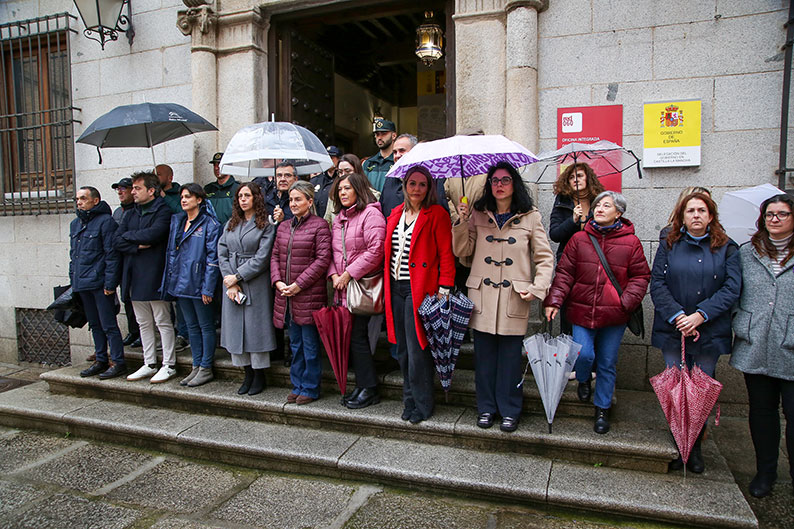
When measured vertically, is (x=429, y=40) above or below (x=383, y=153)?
above

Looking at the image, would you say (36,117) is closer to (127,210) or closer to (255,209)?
(127,210)

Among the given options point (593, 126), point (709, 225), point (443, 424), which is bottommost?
point (443, 424)

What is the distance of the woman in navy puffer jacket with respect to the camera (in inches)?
189

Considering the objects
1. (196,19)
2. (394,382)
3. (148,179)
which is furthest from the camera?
(196,19)

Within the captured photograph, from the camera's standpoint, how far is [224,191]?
5781mm

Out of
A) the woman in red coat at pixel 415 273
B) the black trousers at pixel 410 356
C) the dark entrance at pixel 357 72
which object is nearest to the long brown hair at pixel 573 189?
the woman in red coat at pixel 415 273

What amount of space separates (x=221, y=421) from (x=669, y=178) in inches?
172

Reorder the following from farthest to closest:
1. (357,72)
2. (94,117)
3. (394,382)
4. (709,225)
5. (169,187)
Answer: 1. (357,72)
2. (94,117)
3. (169,187)
4. (394,382)
5. (709,225)

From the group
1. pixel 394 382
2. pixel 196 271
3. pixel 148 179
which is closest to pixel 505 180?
pixel 394 382

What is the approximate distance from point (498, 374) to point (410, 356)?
637mm

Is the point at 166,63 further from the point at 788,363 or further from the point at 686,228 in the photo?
the point at 788,363

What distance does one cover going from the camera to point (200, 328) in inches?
199

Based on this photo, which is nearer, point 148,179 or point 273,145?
point 273,145

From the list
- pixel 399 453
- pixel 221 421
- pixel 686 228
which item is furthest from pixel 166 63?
pixel 686 228
